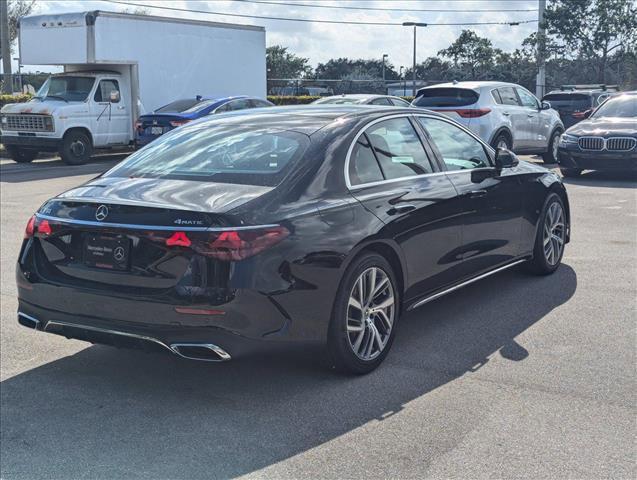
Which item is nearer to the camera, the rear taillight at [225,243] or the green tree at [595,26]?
the rear taillight at [225,243]

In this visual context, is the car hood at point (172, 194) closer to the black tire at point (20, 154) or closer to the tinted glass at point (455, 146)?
the tinted glass at point (455, 146)

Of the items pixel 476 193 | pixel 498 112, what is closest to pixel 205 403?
pixel 476 193

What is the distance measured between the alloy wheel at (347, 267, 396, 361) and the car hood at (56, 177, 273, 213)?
2.71ft

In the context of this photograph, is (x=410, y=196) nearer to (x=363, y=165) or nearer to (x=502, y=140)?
(x=363, y=165)

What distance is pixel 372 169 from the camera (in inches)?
203

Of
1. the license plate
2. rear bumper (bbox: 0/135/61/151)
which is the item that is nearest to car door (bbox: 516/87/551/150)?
rear bumper (bbox: 0/135/61/151)

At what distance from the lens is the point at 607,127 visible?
47.5 feet

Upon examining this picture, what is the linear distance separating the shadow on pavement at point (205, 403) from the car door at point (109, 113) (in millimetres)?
14876

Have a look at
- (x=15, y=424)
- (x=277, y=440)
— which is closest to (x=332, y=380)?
(x=277, y=440)

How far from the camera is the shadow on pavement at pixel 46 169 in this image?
54.5 feet

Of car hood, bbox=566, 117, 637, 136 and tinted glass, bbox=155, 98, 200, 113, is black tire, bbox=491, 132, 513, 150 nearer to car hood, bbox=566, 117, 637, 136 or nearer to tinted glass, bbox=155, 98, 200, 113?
car hood, bbox=566, 117, 637, 136

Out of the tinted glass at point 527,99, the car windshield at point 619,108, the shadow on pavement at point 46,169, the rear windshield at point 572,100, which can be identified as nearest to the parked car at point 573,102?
the rear windshield at point 572,100

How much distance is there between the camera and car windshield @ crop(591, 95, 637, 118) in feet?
49.6

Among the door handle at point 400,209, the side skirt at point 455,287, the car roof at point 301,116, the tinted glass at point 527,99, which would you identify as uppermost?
the tinted glass at point 527,99
